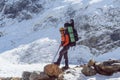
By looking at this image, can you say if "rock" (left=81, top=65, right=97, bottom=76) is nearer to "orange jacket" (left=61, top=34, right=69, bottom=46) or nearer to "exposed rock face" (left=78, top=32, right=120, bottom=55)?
"orange jacket" (left=61, top=34, right=69, bottom=46)

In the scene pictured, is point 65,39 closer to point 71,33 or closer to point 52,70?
point 71,33

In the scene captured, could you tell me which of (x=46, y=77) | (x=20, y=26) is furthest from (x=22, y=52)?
(x=46, y=77)

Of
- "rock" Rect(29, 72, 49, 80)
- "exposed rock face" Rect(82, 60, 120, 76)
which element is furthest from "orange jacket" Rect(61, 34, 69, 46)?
"rock" Rect(29, 72, 49, 80)

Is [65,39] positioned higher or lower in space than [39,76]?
higher

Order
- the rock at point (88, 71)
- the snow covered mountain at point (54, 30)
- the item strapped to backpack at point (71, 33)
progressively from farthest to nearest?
the snow covered mountain at point (54, 30)
the item strapped to backpack at point (71, 33)
the rock at point (88, 71)

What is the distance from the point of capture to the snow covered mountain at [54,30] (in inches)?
1475

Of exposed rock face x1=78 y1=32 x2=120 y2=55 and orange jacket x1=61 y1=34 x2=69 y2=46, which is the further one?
exposed rock face x1=78 y1=32 x2=120 y2=55

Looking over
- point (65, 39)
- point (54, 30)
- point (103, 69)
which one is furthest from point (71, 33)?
point (54, 30)

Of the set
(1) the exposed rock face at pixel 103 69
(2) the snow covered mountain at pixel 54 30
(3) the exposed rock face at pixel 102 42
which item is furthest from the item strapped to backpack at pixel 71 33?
(3) the exposed rock face at pixel 102 42

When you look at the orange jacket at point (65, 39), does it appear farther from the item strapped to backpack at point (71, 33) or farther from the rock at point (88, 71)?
the rock at point (88, 71)

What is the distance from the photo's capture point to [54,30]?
41.4 meters

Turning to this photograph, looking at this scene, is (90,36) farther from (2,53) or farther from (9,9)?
(9,9)

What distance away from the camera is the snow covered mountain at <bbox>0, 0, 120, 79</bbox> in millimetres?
37469

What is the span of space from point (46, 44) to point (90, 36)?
15.1ft
